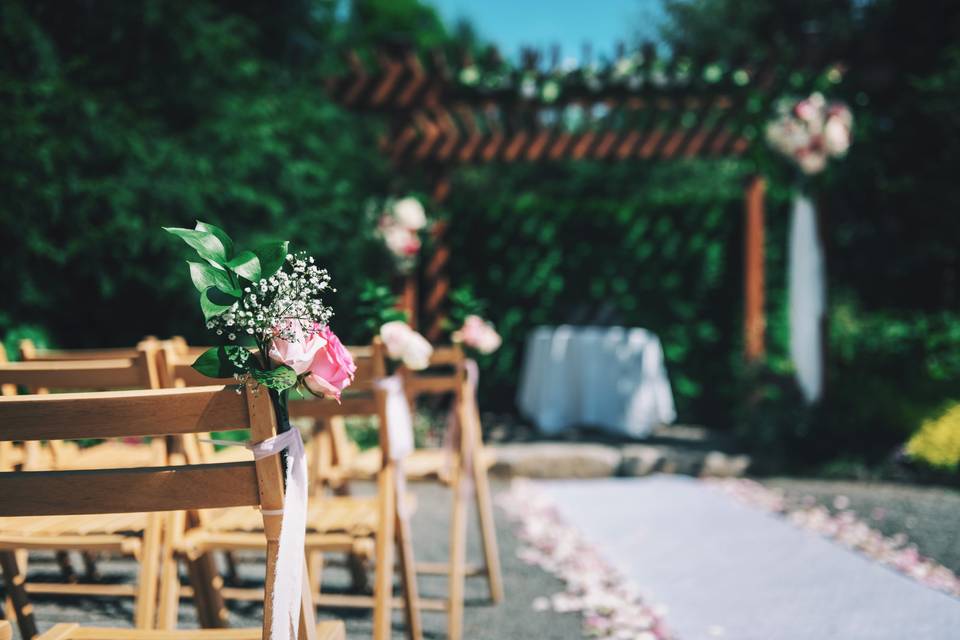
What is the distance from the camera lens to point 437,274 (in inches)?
261

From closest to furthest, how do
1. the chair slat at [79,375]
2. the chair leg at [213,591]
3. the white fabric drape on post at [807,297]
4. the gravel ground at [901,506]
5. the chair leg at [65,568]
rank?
the chair slat at [79,375] → the chair leg at [213,591] → the chair leg at [65,568] → the gravel ground at [901,506] → the white fabric drape on post at [807,297]

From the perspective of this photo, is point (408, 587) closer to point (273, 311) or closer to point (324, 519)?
point (324, 519)

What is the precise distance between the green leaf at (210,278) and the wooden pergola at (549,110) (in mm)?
4710

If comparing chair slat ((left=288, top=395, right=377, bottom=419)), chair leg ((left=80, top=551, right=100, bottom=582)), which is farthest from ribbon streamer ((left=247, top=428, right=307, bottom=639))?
→ chair leg ((left=80, top=551, right=100, bottom=582))

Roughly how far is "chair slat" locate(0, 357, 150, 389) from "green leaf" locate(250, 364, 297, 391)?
0.84m

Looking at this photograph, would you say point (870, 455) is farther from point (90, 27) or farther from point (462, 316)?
point (90, 27)

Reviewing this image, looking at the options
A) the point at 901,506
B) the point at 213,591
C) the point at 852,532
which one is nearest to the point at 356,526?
the point at 213,591

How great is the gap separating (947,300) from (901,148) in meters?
1.44

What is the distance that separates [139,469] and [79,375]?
2.57 ft

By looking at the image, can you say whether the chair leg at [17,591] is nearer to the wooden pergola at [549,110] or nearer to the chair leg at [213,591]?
the chair leg at [213,591]

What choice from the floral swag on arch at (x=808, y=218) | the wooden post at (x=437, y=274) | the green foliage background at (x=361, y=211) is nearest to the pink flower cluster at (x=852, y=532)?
the green foliage background at (x=361, y=211)

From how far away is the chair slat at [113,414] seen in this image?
49.8 inches

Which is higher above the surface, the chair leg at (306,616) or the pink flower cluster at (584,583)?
the chair leg at (306,616)

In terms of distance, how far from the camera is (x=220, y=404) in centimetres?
131
